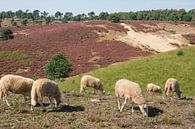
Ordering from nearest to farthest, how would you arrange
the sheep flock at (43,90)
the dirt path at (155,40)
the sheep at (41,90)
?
the sheep at (41,90) < the sheep flock at (43,90) < the dirt path at (155,40)

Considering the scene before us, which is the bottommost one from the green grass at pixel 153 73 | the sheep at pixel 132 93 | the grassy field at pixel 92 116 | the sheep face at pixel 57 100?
the green grass at pixel 153 73

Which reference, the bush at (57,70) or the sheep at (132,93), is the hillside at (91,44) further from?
the sheep at (132,93)

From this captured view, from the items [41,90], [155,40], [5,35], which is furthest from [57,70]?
[5,35]

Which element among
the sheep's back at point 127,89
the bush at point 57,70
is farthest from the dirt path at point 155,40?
the sheep's back at point 127,89

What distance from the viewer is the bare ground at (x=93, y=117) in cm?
1912

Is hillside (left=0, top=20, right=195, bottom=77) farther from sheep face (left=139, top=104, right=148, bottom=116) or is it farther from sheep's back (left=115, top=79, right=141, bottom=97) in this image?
sheep face (left=139, top=104, right=148, bottom=116)

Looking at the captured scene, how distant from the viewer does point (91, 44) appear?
108188mm

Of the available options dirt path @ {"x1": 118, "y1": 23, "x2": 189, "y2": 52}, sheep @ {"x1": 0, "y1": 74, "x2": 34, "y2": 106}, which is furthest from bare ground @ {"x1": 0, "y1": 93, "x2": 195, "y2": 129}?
dirt path @ {"x1": 118, "y1": 23, "x2": 189, "y2": 52}

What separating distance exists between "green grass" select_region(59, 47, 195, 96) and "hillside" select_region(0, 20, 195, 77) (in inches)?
893

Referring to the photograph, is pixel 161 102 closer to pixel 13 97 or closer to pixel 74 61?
pixel 13 97

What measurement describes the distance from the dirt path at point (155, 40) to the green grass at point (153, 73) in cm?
4935

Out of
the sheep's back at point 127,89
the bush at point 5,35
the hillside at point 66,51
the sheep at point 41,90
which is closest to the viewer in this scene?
the sheep at point 41,90

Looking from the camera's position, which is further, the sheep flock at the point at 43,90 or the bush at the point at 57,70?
the bush at the point at 57,70

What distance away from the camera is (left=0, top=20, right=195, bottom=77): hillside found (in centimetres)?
9006
